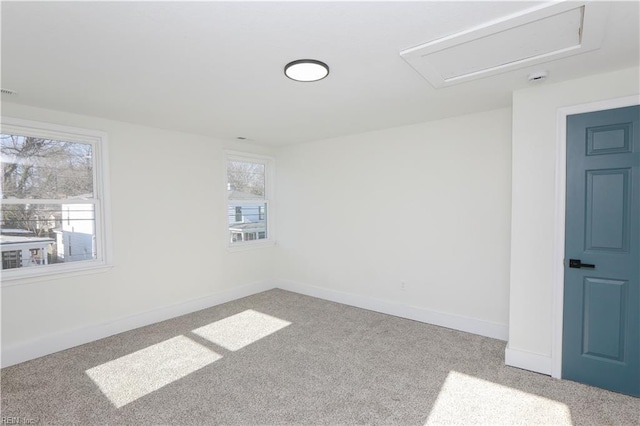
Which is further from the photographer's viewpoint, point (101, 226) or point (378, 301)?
point (378, 301)

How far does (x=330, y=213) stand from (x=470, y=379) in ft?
9.09

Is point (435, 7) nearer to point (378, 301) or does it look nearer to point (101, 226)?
point (378, 301)

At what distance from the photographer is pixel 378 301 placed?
4.25m

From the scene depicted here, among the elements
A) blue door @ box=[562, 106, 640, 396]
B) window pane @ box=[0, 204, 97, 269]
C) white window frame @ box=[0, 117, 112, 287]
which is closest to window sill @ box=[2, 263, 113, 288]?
white window frame @ box=[0, 117, 112, 287]

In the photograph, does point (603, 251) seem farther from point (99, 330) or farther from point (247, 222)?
point (99, 330)

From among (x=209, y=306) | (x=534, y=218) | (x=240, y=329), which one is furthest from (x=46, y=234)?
(x=534, y=218)

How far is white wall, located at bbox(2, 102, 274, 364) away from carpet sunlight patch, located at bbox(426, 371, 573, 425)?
3.28 metres

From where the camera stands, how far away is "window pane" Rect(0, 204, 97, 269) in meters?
2.98

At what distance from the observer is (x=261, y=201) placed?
5.34 meters

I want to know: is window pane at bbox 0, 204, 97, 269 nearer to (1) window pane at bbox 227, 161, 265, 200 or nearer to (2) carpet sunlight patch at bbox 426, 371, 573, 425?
(1) window pane at bbox 227, 161, 265, 200

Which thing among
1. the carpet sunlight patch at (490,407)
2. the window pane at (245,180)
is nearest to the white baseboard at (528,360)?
the carpet sunlight patch at (490,407)

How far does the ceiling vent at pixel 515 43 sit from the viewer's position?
1669 mm

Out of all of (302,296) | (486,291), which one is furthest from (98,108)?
(486,291)

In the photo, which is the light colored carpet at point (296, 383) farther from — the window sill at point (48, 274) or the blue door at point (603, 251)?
the window sill at point (48, 274)
